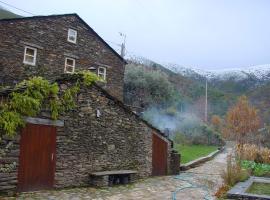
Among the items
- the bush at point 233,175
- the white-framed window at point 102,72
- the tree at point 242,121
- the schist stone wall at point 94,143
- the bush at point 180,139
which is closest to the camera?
the schist stone wall at point 94,143

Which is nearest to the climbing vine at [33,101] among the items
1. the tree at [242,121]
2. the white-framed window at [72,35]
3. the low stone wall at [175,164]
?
the low stone wall at [175,164]

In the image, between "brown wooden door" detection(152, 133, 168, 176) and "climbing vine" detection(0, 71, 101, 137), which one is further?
"brown wooden door" detection(152, 133, 168, 176)

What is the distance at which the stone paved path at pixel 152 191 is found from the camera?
31.2 feet

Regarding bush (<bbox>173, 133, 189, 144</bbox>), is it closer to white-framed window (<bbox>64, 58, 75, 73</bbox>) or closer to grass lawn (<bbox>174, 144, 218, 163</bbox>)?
grass lawn (<bbox>174, 144, 218, 163</bbox>)

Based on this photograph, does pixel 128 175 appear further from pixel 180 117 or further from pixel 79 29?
pixel 180 117

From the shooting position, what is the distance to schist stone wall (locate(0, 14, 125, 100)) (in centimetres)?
1922

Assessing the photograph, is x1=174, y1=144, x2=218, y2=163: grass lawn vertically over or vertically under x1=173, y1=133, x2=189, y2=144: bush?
under

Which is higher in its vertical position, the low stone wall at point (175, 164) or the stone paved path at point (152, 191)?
the low stone wall at point (175, 164)

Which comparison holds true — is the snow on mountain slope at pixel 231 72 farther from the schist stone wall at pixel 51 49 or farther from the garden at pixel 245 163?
the schist stone wall at pixel 51 49

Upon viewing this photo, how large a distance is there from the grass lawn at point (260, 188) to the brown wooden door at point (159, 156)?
4.47 m

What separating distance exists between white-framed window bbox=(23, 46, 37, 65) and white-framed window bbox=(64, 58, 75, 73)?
2.36m

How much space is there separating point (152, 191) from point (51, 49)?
13.3 metres

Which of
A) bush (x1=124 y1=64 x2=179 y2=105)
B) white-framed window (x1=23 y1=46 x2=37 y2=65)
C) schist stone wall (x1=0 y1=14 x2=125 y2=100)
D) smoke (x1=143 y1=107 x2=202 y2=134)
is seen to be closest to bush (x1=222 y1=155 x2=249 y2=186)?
schist stone wall (x1=0 y1=14 x2=125 y2=100)

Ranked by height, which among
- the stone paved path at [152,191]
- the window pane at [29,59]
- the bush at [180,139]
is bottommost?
the stone paved path at [152,191]
